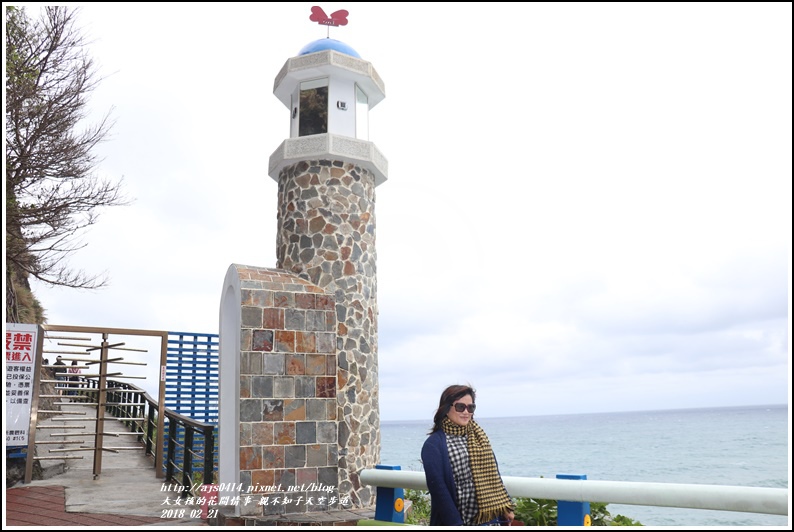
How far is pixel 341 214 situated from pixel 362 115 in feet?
5.46

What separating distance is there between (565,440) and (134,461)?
261 feet

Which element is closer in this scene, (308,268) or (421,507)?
(308,268)

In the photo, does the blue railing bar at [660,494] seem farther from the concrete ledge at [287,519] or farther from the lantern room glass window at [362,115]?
the lantern room glass window at [362,115]

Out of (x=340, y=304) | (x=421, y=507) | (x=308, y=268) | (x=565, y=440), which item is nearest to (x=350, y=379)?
(x=340, y=304)

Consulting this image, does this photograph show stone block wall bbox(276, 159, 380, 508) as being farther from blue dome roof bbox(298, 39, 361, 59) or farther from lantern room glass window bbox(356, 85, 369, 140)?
blue dome roof bbox(298, 39, 361, 59)

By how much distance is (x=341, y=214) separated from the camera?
8.62m

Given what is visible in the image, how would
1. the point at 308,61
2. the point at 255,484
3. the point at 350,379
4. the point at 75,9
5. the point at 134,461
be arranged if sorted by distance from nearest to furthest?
the point at 255,484
the point at 350,379
the point at 308,61
the point at 134,461
the point at 75,9

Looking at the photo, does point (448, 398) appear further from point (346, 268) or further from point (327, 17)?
point (327, 17)

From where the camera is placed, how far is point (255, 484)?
710 centimetres

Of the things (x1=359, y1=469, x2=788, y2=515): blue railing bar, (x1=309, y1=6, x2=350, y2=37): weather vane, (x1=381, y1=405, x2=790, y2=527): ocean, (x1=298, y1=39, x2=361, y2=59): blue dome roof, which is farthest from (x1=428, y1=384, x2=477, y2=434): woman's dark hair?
(x1=381, y1=405, x2=790, y2=527): ocean

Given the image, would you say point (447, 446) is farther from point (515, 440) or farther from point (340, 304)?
point (515, 440)

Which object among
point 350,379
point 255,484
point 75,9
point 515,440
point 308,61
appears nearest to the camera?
point 255,484

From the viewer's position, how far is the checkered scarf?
4023 millimetres

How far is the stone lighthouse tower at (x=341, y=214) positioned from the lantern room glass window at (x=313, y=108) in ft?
0.05
